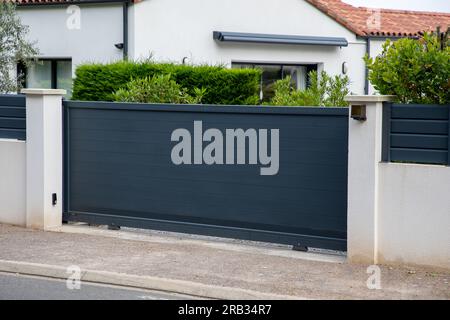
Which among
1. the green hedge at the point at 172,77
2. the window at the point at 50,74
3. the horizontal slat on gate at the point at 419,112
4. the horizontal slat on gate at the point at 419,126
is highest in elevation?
the window at the point at 50,74

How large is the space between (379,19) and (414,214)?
17614 millimetres

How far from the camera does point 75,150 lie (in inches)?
476

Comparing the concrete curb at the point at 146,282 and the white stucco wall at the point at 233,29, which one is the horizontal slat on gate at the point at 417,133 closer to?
the concrete curb at the point at 146,282

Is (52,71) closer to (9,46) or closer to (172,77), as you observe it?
(9,46)

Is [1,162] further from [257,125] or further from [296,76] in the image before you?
[296,76]

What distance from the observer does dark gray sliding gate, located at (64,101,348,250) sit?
A: 10.3 m

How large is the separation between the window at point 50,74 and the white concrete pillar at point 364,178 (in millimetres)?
12050

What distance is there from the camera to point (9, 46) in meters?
17.6

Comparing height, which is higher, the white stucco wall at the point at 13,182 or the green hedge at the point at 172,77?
the green hedge at the point at 172,77

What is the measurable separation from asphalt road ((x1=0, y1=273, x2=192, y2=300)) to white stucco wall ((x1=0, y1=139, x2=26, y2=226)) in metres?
3.11

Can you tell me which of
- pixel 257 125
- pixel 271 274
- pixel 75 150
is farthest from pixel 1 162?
pixel 271 274

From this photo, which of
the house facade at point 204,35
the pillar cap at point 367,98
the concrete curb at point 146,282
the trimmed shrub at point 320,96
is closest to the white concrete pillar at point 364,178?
the pillar cap at point 367,98

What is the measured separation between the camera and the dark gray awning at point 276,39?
817 inches

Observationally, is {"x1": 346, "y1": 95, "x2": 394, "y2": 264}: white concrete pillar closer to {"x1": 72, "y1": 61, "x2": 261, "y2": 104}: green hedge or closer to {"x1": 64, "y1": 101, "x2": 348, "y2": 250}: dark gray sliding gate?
{"x1": 64, "y1": 101, "x2": 348, "y2": 250}: dark gray sliding gate
